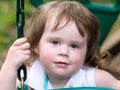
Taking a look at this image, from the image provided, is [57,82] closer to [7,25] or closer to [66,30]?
[66,30]

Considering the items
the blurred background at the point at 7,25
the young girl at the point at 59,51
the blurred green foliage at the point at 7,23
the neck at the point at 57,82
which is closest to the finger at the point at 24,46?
the young girl at the point at 59,51

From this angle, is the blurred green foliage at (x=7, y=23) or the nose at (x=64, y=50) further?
the blurred green foliage at (x=7, y=23)

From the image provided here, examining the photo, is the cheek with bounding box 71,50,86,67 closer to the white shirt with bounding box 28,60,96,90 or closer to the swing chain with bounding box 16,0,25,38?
the white shirt with bounding box 28,60,96,90

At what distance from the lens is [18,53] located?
2.40m

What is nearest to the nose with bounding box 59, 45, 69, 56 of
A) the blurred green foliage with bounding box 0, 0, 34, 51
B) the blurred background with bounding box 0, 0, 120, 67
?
the blurred background with bounding box 0, 0, 120, 67

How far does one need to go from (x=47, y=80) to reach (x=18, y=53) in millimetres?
312

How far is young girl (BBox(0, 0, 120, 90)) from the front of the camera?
243cm

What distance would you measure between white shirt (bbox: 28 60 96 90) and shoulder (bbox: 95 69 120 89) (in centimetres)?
2

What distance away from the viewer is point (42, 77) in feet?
8.76

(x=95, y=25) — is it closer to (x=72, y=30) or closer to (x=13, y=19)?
(x=72, y=30)

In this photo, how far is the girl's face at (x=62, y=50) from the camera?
95.2 inches

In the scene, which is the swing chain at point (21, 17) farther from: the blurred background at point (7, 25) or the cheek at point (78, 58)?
the blurred background at point (7, 25)

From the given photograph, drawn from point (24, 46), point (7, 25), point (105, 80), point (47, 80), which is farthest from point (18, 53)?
point (7, 25)

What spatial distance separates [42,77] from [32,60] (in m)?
0.10
